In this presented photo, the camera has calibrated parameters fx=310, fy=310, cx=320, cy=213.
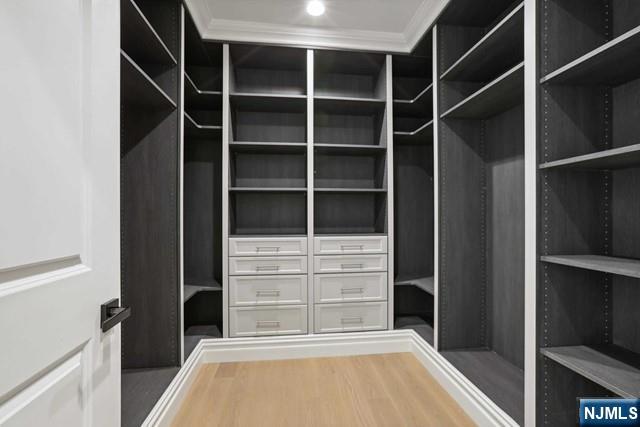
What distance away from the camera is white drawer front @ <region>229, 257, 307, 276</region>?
2307mm

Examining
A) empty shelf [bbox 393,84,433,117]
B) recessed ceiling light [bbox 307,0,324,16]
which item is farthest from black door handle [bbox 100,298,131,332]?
empty shelf [bbox 393,84,433,117]

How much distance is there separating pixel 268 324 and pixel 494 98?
6.96 feet

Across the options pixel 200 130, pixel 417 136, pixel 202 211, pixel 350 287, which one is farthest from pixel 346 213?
pixel 200 130

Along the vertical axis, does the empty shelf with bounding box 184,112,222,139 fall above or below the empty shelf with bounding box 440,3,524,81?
below

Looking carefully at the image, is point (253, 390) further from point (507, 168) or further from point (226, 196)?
point (507, 168)

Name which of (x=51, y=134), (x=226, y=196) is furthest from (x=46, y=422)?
(x=226, y=196)

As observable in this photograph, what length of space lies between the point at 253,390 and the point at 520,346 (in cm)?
165

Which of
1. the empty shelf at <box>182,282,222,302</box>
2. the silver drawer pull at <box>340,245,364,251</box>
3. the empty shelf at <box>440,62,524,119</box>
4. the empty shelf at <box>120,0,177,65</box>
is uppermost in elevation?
the empty shelf at <box>120,0,177,65</box>

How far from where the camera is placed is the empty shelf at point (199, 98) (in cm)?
229

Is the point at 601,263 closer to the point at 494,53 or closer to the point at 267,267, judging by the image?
the point at 494,53

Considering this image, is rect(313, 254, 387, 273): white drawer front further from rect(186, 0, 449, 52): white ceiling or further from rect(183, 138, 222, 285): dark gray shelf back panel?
rect(186, 0, 449, 52): white ceiling

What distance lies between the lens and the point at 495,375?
5.94 ft

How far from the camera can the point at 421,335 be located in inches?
93.5

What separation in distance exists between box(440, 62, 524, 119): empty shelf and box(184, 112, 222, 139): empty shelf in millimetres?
1674
